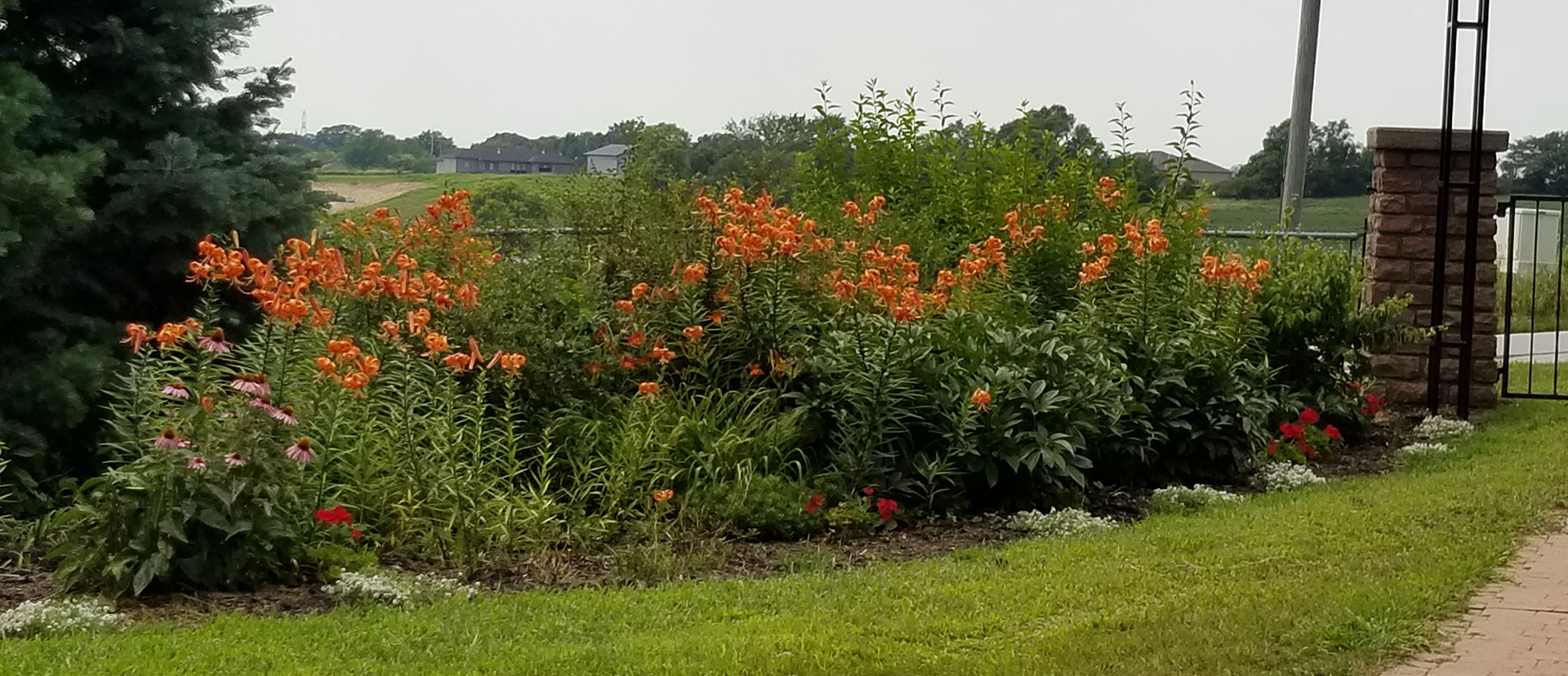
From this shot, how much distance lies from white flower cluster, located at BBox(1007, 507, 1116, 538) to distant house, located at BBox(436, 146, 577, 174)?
4.65m

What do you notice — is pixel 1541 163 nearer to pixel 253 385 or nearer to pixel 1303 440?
pixel 1303 440

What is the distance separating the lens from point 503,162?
35.3 ft

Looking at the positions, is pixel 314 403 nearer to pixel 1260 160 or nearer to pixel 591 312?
pixel 591 312

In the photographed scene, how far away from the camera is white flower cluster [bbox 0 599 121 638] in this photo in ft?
14.4

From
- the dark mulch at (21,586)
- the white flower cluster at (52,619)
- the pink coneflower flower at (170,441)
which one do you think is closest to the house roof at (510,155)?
the dark mulch at (21,586)

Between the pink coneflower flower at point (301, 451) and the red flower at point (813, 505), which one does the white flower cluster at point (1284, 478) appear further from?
the pink coneflower flower at point (301, 451)

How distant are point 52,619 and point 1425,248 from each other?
806 centimetres

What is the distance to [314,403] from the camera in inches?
227

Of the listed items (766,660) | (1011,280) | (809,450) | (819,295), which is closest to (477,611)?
(766,660)

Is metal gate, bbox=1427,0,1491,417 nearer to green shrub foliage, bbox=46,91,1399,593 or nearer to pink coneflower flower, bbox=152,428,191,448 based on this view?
green shrub foliage, bbox=46,91,1399,593

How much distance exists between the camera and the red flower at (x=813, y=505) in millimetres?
6250

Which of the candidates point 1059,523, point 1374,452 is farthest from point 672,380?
point 1374,452

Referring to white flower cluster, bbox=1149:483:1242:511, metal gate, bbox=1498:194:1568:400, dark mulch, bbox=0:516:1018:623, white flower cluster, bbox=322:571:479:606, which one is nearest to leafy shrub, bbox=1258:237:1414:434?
metal gate, bbox=1498:194:1568:400

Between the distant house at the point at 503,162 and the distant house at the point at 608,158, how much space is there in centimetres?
21
